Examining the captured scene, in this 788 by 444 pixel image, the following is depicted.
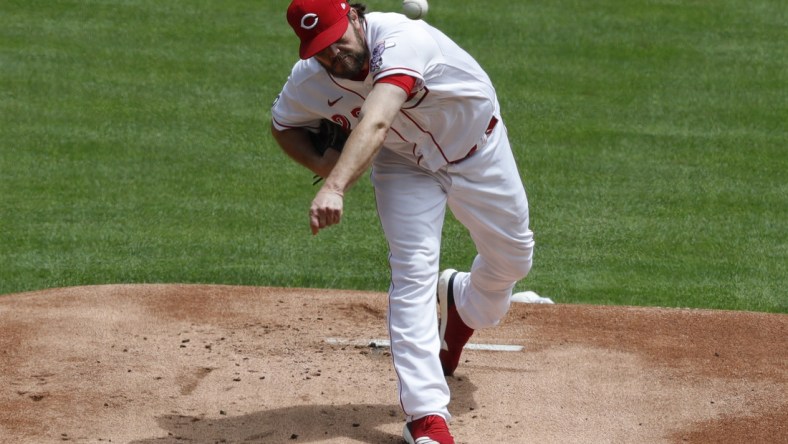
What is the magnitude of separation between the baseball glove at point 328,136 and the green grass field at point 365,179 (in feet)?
8.15

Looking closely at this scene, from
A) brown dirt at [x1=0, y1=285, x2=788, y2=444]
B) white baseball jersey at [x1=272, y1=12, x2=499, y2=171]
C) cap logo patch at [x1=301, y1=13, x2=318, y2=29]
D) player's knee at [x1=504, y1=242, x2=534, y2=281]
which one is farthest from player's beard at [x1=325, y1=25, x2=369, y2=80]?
brown dirt at [x1=0, y1=285, x2=788, y2=444]

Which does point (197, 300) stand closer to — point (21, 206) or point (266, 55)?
point (21, 206)

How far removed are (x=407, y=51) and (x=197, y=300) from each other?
8.96ft

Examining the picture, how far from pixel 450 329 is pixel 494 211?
749mm

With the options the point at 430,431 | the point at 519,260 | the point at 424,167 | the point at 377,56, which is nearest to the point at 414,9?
the point at 424,167

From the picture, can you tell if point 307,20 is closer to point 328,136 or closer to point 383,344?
point 328,136

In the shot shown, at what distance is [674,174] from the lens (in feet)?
30.4

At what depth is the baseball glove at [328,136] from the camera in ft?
15.8

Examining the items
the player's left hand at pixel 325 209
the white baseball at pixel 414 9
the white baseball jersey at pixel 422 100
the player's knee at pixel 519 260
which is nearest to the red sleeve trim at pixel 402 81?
the white baseball jersey at pixel 422 100

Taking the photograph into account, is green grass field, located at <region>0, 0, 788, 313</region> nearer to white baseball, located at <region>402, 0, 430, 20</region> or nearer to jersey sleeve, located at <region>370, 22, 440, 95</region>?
white baseball, located at <region>402, 0, 430, 20</region>

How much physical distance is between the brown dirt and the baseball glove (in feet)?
3.55

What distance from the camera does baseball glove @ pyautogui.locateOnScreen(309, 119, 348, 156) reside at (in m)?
4.81

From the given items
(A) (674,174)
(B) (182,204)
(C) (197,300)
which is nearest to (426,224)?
(C) (197,300)

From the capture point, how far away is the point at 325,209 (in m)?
4.01
